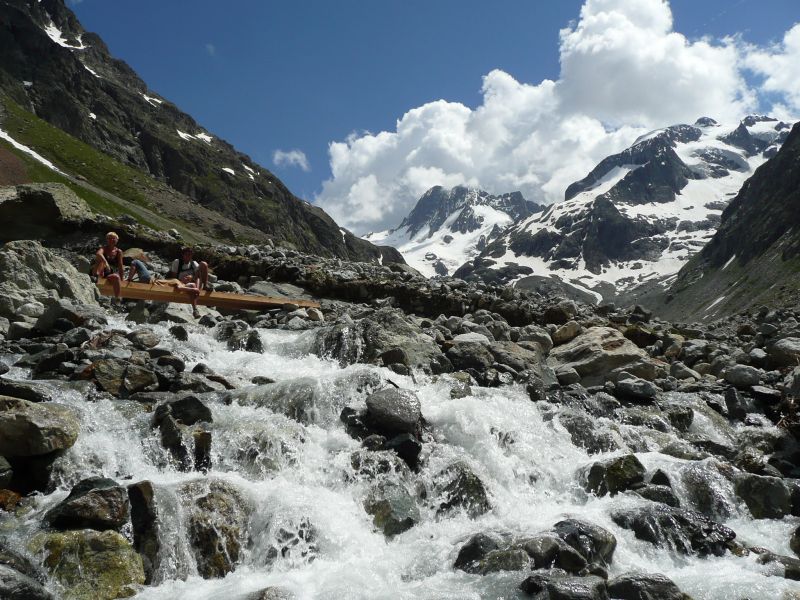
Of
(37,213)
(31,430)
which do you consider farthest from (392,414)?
(37,213)

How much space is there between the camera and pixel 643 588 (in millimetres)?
6969

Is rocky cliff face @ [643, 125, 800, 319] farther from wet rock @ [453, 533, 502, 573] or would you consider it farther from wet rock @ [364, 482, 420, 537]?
wet rock @ [453, 533, 502, 573]

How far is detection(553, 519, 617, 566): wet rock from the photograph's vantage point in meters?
8.05

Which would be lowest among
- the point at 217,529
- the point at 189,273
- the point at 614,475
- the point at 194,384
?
the point at 614,475

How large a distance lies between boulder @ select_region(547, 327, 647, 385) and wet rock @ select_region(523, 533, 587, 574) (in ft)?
29.5

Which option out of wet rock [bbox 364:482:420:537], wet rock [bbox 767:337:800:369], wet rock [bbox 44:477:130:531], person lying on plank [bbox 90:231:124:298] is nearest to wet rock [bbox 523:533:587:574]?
wet rock [bbox 364:482:420:537]

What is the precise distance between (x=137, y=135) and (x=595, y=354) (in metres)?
171

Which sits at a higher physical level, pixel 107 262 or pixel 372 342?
pixel 107 262

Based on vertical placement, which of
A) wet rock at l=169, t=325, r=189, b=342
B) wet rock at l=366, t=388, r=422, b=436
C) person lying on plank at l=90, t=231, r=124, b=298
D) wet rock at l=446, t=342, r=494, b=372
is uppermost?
person lying on plank at l=90, t=231, r=124, b=298

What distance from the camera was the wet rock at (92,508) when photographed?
6801 mm

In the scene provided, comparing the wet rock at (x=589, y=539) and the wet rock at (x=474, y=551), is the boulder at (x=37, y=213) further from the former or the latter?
the wet rock at (x=589, y=539)

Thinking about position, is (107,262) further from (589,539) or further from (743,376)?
(743,376)

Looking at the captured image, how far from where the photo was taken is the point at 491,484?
10148mm

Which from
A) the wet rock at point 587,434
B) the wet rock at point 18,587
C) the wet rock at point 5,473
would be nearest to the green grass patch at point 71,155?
the wet rock at point 587,434
